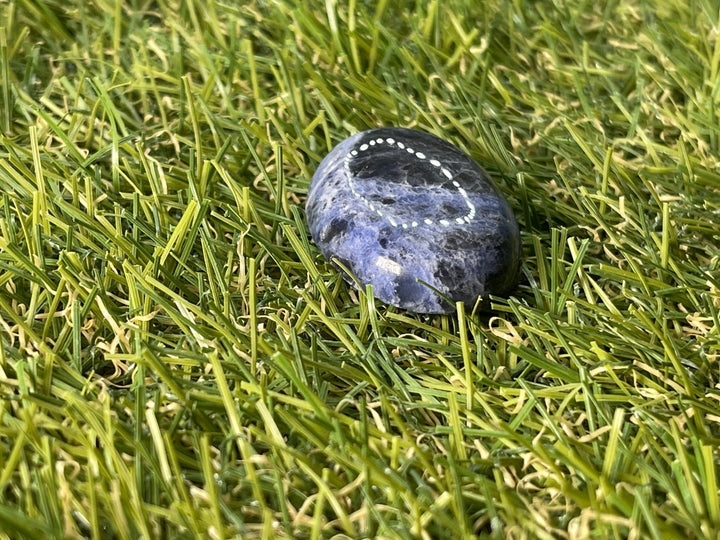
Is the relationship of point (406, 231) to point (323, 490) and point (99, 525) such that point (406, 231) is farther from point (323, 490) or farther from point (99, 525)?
point (99, 525)

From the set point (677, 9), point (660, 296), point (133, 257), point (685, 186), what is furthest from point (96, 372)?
point (677, 9)

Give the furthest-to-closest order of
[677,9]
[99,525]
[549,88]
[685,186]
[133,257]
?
[677,9], [549,88], [685,186], [133,257], [99,525]

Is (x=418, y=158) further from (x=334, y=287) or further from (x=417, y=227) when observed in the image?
(x=334, y=287)

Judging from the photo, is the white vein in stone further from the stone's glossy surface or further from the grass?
the grass

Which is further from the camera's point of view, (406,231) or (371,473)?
(406,231)

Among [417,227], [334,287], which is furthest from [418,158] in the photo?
[334,287]

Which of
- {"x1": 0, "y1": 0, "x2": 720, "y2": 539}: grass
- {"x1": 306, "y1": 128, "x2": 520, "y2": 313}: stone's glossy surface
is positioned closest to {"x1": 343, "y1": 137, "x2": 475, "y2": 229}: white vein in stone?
{"x1": 306, "y1": 128, "x2": 520, "y2": 313}: stone's glossy surface
